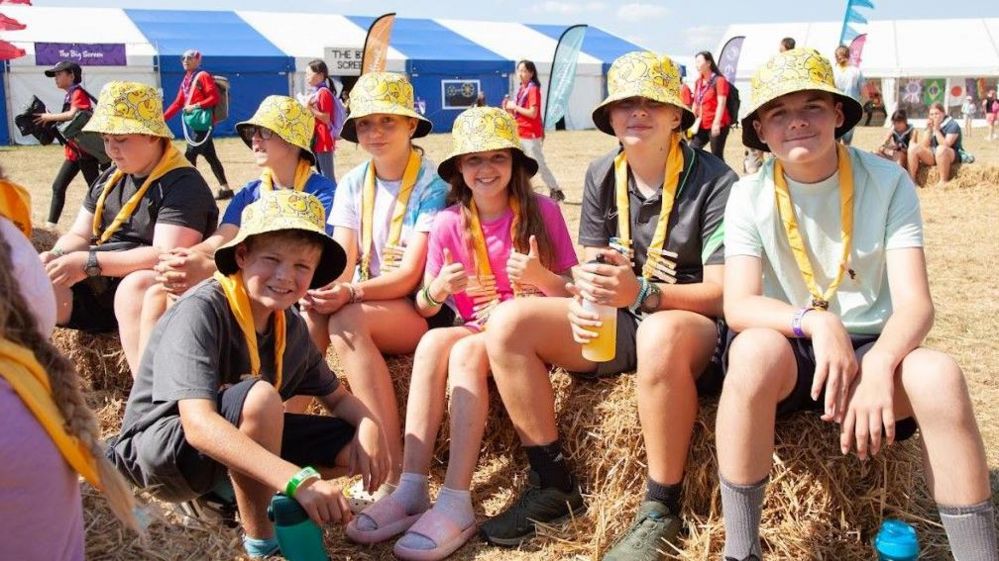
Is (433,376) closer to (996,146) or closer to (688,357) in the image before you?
(688,357)

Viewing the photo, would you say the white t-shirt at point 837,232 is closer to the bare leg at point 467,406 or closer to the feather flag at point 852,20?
the bare leg at point 467,406

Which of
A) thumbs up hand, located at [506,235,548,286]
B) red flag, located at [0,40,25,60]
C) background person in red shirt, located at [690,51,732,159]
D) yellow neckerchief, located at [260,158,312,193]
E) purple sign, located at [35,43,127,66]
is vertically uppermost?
purple sign, located at [35,43,127,66]

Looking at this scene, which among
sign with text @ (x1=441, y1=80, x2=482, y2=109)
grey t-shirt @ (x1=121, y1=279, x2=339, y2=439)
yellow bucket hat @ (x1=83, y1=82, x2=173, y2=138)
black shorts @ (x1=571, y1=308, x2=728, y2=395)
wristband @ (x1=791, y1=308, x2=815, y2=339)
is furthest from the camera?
sign with text @ (x1=441, y1=80, x2=482, y2=109)

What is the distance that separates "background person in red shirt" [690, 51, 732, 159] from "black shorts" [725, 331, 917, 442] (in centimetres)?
917

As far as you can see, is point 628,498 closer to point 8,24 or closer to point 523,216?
point 523,216

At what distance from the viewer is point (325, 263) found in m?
3.12

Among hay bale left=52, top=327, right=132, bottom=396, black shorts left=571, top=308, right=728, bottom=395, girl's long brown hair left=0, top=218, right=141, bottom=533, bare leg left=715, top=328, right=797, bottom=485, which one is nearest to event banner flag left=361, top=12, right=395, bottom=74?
hay bale left=52, top=327, right=132, bottom=396

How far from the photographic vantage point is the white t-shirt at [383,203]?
3912 millimetres

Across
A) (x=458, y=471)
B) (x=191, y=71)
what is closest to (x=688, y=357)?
(x=458, y=471)

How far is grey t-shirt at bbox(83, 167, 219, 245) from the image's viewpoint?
410cm

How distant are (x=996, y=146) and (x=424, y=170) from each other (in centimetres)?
2110

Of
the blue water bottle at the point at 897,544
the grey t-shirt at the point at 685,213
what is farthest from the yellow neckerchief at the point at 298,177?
the blue water bottle at the point at 897,544

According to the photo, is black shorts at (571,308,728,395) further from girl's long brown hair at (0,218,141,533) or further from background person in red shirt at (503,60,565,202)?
background person in red shirt at (503,60,565,202)

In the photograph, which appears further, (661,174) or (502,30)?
(502,30)
